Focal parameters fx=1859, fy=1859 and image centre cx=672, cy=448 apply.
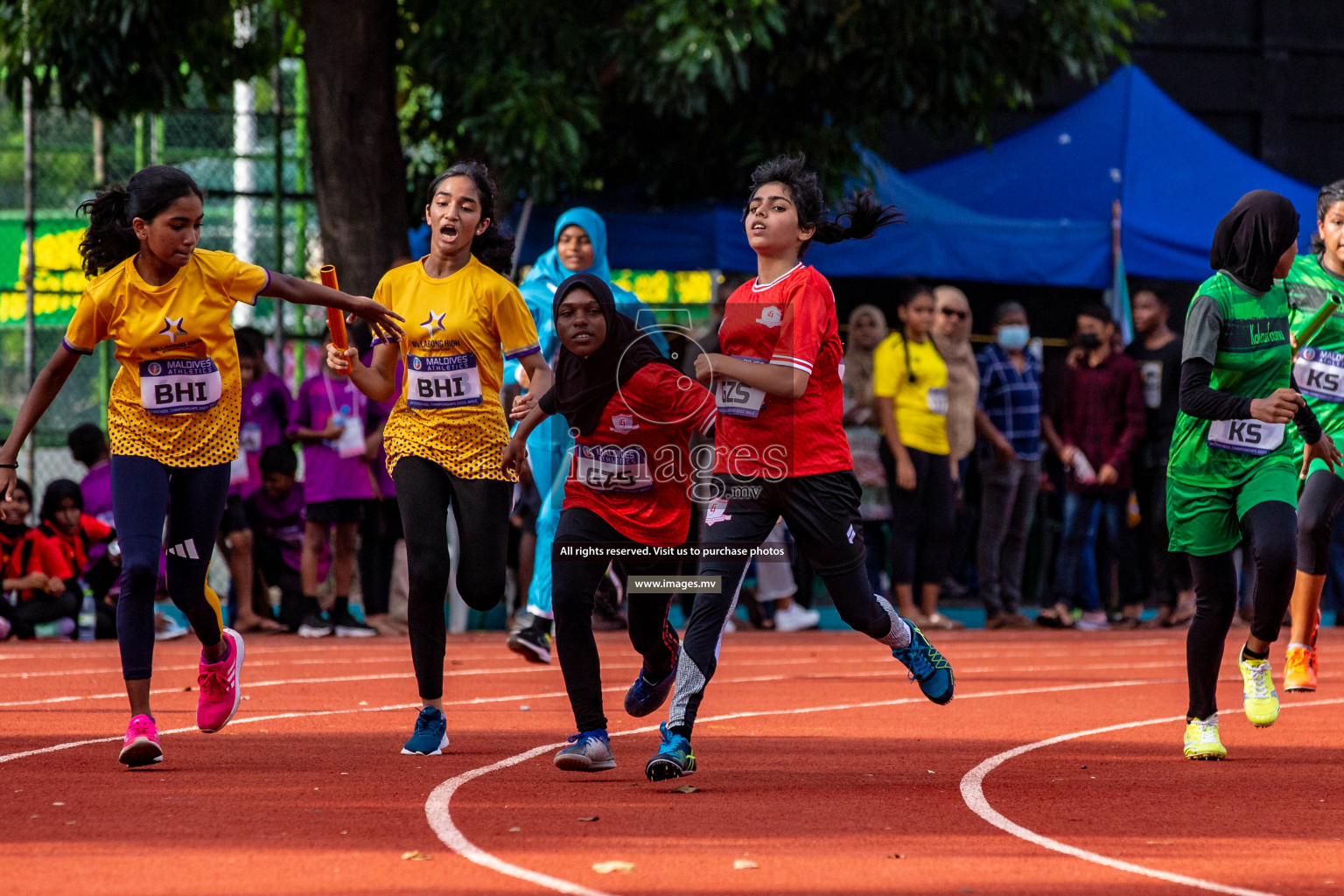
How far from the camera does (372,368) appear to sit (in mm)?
6965

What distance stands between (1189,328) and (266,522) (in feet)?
27.3

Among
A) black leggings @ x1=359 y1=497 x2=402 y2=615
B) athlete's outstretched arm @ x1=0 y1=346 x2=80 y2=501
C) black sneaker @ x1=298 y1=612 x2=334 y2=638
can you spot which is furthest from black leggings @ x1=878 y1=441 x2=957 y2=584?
athlete's outstretched arm @ x1=0 y1=346 x2=80 y2=501

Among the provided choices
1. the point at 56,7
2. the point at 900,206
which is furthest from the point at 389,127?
the point at 900,206

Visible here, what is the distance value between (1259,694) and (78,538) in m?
8.65

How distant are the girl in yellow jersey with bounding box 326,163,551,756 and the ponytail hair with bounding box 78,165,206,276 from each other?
794mm

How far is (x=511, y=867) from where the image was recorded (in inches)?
184

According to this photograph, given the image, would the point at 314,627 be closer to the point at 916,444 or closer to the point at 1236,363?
the point at 916,444

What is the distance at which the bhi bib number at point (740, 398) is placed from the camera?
6.07 meters

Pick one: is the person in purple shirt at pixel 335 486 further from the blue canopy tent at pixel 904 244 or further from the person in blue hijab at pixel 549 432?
the person in blue hijab at pixel 549 432

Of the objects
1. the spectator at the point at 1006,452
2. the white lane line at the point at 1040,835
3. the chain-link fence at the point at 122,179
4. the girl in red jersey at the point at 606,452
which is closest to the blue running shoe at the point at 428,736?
the girl in red jersey at the point at 606,452

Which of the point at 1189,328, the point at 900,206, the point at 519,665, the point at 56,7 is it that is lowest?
the point at 519,665

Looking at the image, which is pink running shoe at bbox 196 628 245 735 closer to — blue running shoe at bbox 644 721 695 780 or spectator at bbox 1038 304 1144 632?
blue running shoe at bbox 644 721 695 780

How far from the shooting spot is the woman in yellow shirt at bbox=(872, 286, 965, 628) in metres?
13.8

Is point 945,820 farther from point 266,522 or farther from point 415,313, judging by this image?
point 266,522
